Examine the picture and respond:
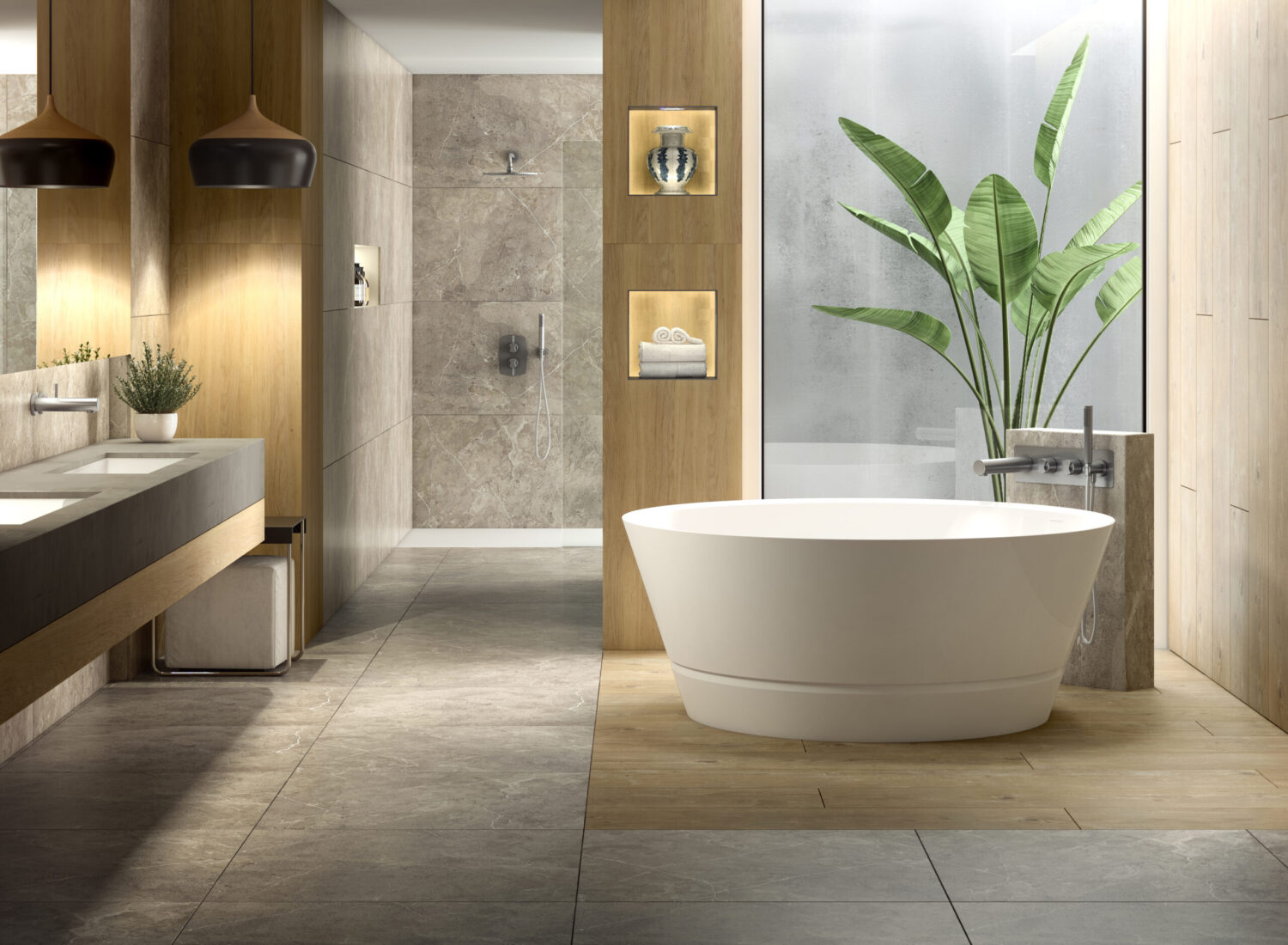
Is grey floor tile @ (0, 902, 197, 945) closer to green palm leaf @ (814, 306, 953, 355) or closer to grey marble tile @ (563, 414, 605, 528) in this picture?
green palm leaf @ (814, 306, 953, 355)

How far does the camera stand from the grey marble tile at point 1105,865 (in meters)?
2.92

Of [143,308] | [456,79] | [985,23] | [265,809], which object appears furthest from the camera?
[456,79]

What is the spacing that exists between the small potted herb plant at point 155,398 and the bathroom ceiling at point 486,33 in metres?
2.09

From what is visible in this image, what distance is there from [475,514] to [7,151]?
4.47 metres

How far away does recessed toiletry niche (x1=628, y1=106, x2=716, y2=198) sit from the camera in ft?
17.1

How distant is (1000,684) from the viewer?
403cm

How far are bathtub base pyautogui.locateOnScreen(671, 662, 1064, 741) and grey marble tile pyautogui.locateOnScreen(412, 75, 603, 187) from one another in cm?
463

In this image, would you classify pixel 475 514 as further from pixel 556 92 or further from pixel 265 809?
pixel 265 809

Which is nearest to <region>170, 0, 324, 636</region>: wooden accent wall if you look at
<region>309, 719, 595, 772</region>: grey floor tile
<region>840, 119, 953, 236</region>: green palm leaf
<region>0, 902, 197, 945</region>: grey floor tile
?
<region>309, 719, 595, 772</region>: grey floor tile

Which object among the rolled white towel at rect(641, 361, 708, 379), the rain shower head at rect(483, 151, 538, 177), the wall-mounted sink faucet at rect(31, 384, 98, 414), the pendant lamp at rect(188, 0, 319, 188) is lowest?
the wall-mounted sink faucet at rect(31, 384, 98, 414)

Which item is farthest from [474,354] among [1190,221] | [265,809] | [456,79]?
[265,809]

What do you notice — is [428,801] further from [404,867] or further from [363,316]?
[363,316]

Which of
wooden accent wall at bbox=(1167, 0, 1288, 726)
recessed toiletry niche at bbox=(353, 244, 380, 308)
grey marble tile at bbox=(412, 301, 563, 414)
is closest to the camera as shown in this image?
wooden accent wall at bbox=(1167, 0, 1288, 726)

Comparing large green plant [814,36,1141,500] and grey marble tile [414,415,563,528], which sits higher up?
large green plant [814,36,1141,500]
